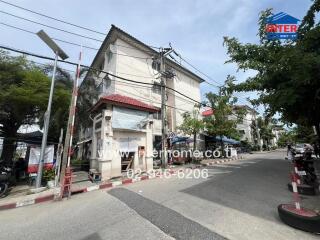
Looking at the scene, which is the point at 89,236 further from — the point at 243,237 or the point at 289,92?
the point at 289,92

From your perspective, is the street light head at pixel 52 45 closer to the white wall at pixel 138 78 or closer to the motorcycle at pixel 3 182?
the motorcycle at pixel 3 182

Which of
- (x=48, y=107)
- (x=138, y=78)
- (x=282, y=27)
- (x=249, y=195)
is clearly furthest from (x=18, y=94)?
(x=282, y=27)

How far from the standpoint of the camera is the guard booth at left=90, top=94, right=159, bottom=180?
36.1ft

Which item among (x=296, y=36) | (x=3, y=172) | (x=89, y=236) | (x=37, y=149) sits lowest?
(x=89, y=236)

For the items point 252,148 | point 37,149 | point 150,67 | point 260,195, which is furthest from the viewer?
point 252,148

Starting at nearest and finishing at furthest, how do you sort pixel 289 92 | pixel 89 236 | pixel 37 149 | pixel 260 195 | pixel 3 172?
pixel 89 236
pixel 260 195
pixel 289 92
pixel 3 172
pixel 37 149

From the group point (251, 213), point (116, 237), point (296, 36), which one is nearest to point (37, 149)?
point (116, 237)

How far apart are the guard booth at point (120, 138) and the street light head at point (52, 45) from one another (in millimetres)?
2832

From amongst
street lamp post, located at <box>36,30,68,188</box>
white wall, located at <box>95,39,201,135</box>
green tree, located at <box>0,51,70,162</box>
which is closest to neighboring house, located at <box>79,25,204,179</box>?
white wall, located at <box>95,39,201,135</box>

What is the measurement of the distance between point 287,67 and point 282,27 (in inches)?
141

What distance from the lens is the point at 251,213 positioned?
16.8 ft

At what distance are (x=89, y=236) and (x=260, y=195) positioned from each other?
5569 mm

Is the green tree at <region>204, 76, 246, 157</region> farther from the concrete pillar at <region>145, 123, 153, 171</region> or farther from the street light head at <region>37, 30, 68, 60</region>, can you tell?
Answer: the street light head at <region>37, 30, 68, 60</region>

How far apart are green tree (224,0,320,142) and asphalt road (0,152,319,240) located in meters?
3.98
